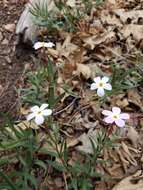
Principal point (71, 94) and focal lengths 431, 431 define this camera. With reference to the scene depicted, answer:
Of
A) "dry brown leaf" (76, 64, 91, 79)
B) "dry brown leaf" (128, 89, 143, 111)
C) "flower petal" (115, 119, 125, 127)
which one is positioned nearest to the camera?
"flower petal" (115, 119, 125, 127)

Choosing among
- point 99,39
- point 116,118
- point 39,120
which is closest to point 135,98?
point 99,39

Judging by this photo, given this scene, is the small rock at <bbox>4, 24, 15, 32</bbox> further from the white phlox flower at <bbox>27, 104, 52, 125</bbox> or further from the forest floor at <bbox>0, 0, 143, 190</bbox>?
the white phlox flower at <bbox>27, 104, 52, 125</bbox>

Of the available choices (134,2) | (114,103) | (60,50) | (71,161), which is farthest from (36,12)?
(71,161)

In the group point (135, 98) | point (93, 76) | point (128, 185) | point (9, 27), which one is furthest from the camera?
point (9, 27)

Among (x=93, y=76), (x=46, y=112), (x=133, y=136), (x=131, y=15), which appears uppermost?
(x=131, y=15)

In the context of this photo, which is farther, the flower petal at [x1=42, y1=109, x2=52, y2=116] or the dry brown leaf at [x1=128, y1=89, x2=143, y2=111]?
the dry brown leaf at [x1=128, y1=89, x2=143, y2=111]

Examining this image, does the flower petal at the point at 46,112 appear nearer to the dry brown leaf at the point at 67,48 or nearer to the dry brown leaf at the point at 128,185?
the dry brown leaf at the point at 128,185

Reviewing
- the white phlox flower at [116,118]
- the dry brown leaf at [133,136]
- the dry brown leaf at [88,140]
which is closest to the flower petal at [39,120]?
the white phlox flower at [116,118]

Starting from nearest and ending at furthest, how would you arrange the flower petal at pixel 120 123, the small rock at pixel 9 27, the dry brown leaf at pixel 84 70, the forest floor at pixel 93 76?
1. the flower petal at pixel 120 123
2. the forest floor at pixel 93 76
3. the dry brown leaf at pixel 84 70
4. the small rock at pixel 9 27

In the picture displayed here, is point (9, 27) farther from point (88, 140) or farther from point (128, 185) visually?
point (128, 185)

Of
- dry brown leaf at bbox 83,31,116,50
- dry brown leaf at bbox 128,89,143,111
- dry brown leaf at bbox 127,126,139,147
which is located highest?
dry brown leaf at bbox 83,31,116,50

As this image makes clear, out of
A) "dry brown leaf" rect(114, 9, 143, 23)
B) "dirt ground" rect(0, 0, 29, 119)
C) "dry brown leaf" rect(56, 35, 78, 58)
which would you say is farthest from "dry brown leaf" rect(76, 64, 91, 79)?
"dry brown leaf" rect(114, 9, 143, 23)
